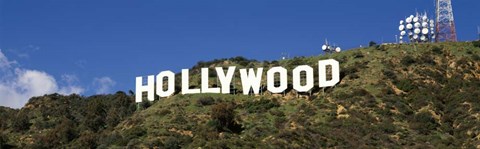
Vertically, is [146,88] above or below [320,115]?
above

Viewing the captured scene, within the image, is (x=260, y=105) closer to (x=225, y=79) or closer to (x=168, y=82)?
(x=225, y=79)

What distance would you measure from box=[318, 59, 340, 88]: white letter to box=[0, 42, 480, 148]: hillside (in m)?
1.23

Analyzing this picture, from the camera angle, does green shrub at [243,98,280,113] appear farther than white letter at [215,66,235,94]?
No

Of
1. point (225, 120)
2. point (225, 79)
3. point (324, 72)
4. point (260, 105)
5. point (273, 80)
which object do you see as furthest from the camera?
point (225, 79)

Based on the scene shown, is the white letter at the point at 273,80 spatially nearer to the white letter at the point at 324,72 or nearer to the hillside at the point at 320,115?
the hillside at the point at 320,115

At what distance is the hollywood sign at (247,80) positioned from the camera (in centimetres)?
9538

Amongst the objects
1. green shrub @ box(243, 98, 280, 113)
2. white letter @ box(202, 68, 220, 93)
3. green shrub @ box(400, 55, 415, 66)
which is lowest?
green shrub @ box(243, 98, 280, 113)

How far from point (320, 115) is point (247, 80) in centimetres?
1337

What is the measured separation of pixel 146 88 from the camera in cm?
10281

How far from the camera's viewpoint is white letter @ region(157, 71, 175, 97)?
101562 millimetres

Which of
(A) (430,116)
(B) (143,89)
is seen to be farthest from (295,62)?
(A) (430,116)

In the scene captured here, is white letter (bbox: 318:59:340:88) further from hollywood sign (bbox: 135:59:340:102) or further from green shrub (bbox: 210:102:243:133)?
green shrub (bbox: 210:102:243:133)

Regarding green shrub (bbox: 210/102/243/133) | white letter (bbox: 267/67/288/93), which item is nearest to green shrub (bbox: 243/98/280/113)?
white letter (bbox: 267/67/288/93)

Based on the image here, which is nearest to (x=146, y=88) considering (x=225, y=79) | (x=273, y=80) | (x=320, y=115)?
(x=225, y=79)
